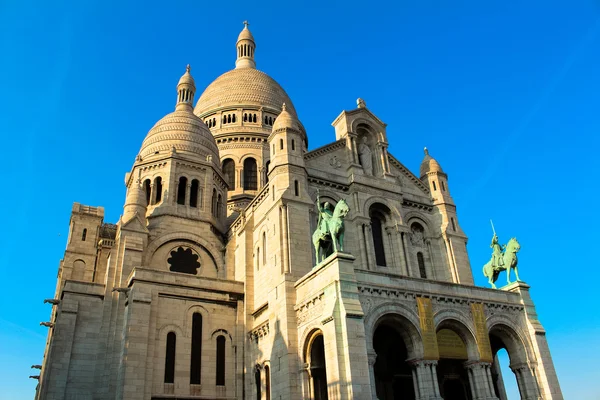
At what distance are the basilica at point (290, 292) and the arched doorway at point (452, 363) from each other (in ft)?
0.27

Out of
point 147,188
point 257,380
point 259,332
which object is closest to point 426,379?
point 259,332

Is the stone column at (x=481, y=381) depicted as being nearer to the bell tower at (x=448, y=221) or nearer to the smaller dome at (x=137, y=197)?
the bell tower at (x=448, y=221)

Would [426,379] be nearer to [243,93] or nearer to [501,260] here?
[501,260]

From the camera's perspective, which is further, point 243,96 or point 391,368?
point 243,96

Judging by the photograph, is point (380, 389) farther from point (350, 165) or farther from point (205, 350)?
point (350, 165)

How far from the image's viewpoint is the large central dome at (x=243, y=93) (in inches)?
2253

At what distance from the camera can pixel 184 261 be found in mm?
36531

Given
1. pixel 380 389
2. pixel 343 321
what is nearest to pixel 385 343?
pixel 380 389

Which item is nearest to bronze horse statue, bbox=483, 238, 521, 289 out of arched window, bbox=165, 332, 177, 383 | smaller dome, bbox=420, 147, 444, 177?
smaller dome, bbox=420, 147, 444, 177

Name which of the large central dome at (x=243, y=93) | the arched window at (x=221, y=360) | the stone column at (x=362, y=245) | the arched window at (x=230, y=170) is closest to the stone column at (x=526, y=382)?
the stone column at (x=362, y=245)

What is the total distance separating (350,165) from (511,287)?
12794mm

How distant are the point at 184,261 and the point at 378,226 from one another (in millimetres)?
14356

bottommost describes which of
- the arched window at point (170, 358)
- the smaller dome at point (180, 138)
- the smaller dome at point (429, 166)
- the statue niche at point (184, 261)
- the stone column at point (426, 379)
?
the stone column at point (426, 379)

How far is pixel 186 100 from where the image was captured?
4962 cm
